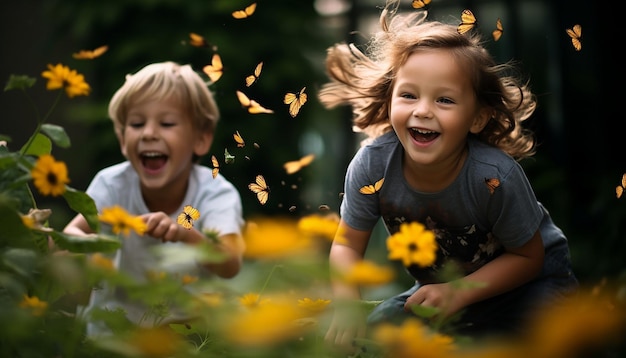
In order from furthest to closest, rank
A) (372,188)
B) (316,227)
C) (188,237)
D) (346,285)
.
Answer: (188,237)
(372,188)
(346,285)
(316,227)

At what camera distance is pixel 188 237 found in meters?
2.21

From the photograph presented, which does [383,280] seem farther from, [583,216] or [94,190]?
[583,216]

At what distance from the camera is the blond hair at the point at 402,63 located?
2070 millimetres

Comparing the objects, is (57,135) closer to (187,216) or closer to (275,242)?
(187,216)

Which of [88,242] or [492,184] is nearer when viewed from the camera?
[88,242]

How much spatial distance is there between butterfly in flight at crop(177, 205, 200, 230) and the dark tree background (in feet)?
8.80

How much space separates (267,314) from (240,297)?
18.9 inches

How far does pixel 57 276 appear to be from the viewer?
118 centimetres

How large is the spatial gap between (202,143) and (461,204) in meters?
0.99

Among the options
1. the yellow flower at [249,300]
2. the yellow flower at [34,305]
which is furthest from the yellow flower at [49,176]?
the yellow flower at [249,300]

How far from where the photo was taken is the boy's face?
256 centimetres

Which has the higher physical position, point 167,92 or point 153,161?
point 167,92

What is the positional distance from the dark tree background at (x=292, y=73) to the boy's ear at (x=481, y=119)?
2.32 m

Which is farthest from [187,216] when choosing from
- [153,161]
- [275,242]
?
[275,242]
